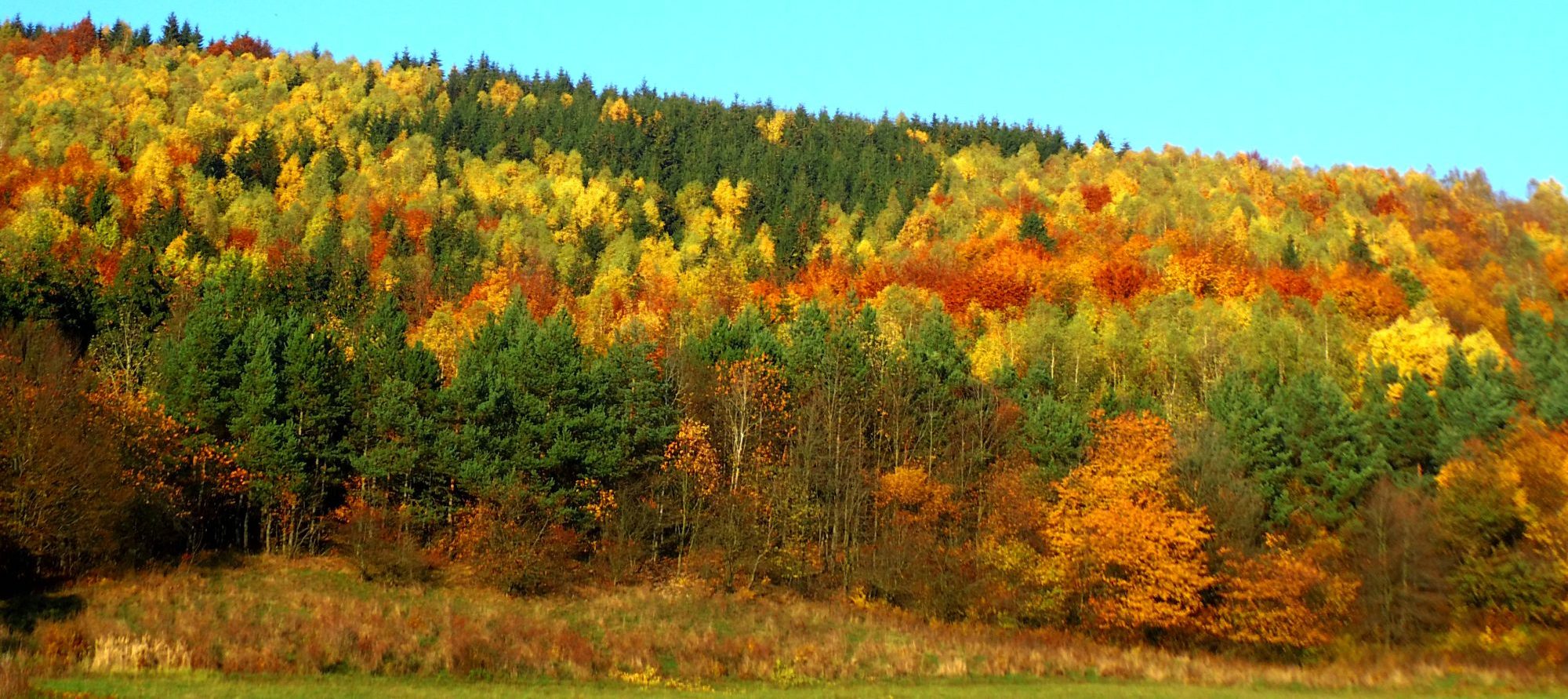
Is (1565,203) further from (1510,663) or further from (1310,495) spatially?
(1510,663)

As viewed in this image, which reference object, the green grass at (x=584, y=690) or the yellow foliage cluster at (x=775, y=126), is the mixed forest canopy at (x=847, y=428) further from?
the yellow foliage cluster at (x=775, y=126)

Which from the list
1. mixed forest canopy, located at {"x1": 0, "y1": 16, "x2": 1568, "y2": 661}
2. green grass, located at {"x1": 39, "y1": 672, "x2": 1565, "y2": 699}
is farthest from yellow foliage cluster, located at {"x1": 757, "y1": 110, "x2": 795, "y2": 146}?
green grass, located at {"x1": 39, "y1": 672, "x2": 1565, "y2": 699}

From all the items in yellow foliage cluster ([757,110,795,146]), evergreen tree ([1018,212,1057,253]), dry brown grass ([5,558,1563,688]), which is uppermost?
yellow foliage cluster ([757,110,795,146])

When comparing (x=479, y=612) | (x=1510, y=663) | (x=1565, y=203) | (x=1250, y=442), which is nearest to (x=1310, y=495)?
(x=1250, y=442)

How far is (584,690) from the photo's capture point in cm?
2847

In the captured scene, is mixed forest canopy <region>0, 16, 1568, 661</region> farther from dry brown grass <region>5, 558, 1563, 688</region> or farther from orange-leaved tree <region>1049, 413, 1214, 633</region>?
dry brown grass <region>5, 558, 1563, 688</region>

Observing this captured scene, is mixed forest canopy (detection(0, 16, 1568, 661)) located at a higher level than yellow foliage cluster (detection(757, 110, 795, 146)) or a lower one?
lower

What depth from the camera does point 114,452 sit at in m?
43.5

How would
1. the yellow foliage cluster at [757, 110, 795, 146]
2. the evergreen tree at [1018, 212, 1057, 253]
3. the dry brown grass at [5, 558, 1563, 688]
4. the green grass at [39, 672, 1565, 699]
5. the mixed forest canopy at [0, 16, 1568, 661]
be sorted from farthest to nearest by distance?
the yellow foliage cluster at [757, 110, 795, 146] < the evergreen tree at [1018, 212, 1057, 253] < the mixed forest canopy at [0, 16, 1568, 661] < the dry brown grass at [5, 558, 1563, 688] < the green grass at [39, 672, 1565, 699]

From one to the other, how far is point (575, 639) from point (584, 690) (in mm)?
7868

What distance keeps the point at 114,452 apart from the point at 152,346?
69.3 ft

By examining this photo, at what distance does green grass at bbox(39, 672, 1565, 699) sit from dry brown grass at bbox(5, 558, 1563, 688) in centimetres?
150

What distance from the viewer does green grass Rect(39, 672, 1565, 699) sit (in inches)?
933

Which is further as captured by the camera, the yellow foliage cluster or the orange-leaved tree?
the yellow foliage cluster
